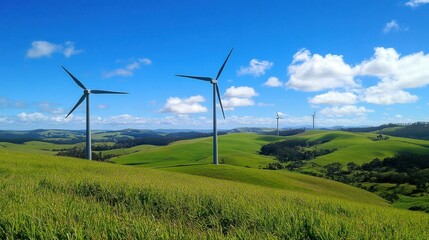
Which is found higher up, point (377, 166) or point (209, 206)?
point (209, 206)

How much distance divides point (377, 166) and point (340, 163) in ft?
48.7

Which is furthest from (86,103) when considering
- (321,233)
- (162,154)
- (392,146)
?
(392,146)

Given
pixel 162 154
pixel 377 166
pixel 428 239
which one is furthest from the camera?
pixel 162 154

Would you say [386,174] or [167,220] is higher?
[167,220]

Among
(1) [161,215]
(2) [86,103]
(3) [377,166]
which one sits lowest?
(3) [377,166]

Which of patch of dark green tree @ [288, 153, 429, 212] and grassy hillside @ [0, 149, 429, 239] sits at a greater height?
grassy hillside @ [0, 149, 429, 239]

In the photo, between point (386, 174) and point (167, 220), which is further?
point (386, 174)

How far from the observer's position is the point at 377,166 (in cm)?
14912

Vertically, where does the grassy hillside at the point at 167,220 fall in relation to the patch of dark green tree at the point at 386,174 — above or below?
above

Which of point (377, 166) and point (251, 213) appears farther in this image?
point (377, 166)

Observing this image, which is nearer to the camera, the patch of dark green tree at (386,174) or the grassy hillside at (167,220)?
the grassy hillside at (167,220)

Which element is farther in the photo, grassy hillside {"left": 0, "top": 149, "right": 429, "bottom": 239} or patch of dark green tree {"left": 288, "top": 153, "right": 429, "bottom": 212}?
patch of dark green tree {"left": 288, "top": 153, "right": 429, "bottom": 212}

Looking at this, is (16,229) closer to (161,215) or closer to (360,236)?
(161,215)

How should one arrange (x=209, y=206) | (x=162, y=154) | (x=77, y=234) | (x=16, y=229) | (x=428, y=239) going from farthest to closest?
(x=162, y=154)
(x=209, y=206)
(x=428, y=239)
(x=16, y=229)
(x=77, y=234)
